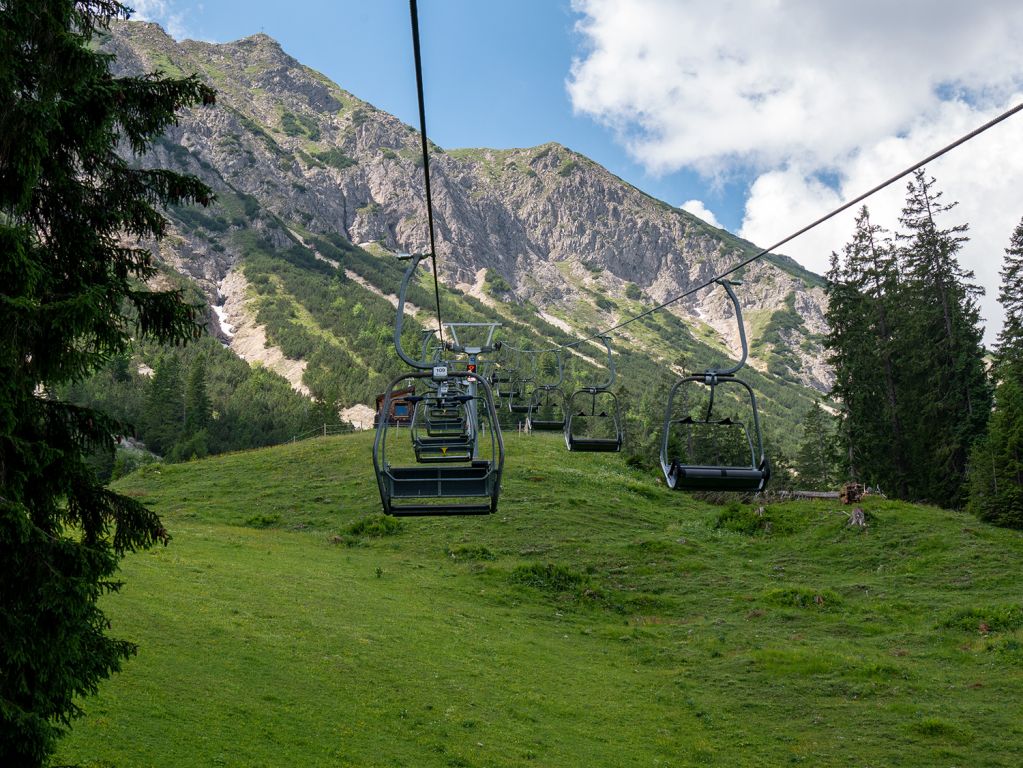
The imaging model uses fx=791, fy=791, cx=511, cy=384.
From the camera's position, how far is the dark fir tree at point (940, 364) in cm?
5272

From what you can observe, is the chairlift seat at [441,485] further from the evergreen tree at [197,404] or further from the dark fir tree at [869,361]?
the evergreen tree at [197,404]

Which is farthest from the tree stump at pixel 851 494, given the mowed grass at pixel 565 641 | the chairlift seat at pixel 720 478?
the chairlift seat at pixel 720 478

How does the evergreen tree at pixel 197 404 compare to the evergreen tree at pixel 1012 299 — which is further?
the evergreen tree at pixel 197 404

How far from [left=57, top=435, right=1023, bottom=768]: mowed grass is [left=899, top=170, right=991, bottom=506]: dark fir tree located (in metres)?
13.0

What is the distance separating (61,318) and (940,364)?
56.8 meters

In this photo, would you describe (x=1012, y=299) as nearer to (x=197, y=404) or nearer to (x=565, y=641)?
(x=565, y=641)

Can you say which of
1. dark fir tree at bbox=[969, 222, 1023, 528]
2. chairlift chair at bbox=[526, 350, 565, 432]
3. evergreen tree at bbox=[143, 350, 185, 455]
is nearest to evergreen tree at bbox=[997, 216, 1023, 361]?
dark fir tree at bbox=[969, 222, 1023, 528]

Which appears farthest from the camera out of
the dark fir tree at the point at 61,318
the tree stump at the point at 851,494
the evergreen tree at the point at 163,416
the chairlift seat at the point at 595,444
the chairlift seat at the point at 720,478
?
the evergreen tree at the point at 163,416

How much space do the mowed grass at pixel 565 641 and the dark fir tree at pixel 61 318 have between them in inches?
165

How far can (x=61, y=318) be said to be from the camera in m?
10.6

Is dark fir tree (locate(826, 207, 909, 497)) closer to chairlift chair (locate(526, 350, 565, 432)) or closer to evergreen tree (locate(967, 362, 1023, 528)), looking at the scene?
evergreen tree (locate(967, 362, 1023, 528))

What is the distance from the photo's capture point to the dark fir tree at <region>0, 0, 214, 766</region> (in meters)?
10.2

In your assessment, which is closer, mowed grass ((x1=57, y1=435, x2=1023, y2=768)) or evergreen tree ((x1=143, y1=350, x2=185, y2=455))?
mowed grass ((x1=57, y1=435, x2=1023, y2=768))

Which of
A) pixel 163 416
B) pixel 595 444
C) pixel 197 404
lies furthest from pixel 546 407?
pixel 197 404
